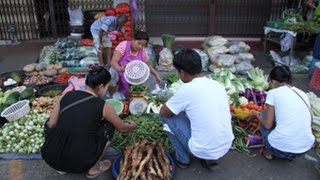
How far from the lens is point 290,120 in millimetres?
3221

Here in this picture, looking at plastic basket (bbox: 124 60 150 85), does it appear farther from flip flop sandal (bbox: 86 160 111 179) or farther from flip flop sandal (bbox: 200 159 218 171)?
flip flop sandal (bbox: 200 159 218 171)

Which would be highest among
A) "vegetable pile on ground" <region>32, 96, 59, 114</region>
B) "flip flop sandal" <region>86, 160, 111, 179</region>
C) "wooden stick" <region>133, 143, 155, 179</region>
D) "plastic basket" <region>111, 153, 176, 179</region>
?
"vegetable pile on ground" <region>32, 96, 59, 114</region>

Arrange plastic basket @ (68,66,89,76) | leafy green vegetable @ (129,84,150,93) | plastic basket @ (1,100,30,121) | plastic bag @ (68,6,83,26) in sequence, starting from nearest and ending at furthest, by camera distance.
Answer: plastic basket @ (1,100,30,121) → leafy green vegetable @ (129,84,150,93) → plastic basket @ (68,66,89,76) → plastic bag @ (68,6,83,26)

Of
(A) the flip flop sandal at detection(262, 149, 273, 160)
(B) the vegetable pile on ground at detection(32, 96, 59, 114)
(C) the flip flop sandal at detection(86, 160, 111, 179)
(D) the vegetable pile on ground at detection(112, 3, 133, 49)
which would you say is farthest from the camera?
(D) the vegetable pile on ground at detection(112, 3, 133, 49)

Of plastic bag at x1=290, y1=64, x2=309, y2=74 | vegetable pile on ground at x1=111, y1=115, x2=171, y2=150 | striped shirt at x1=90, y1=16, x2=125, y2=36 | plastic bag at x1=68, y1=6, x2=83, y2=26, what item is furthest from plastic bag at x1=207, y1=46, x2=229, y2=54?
plastic bag at x1=68, y1=6, x2=83, y2=26

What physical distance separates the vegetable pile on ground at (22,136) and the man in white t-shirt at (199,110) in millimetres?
1649

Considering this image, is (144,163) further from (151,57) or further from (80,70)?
(151,57)

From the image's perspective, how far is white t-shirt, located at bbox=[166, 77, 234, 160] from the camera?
9.72ft

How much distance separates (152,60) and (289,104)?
12.8 ft

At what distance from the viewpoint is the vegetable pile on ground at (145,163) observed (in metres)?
3.06

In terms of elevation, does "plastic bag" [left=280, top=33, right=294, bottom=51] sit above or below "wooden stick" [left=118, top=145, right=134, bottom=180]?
above

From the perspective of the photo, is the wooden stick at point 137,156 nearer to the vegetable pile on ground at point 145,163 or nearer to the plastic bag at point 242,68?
the vegetable pile on ground at point 145,163

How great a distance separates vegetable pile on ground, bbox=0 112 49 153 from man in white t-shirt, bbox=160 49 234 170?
1.65 meters

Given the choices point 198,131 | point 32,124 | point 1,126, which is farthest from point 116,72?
point 198,131
